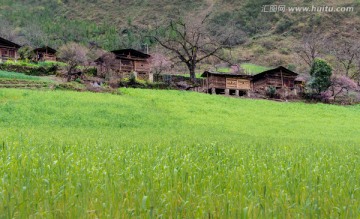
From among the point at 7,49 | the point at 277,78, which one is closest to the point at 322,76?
the point at 277,78

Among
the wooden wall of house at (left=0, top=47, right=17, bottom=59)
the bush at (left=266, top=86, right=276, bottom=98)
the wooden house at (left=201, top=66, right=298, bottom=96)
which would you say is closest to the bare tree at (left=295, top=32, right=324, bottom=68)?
the wooden house at (left=201, top=66, right=298, bottom=96)

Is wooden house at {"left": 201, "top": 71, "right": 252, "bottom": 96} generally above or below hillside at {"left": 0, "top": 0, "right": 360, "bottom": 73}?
below

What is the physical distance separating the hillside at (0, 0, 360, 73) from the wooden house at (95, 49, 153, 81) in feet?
122

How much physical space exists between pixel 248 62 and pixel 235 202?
11866cm

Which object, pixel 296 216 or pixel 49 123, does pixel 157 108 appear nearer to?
pixel 49 123

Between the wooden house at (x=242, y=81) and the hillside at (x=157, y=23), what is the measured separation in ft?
132

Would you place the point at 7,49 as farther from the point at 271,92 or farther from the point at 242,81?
the point at 271,92

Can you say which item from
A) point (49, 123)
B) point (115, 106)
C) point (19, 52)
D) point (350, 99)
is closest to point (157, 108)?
point (115, 106)

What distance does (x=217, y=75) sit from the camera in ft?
190

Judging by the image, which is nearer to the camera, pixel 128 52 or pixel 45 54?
pixel 128 52

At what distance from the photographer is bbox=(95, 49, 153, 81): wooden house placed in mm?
63669

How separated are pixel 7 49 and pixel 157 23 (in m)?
82.2

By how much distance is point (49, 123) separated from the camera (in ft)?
75.6

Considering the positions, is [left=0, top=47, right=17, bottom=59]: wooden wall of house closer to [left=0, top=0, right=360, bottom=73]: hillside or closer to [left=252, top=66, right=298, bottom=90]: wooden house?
[left=0, top=0, right=360, bottom=73]: hillside
